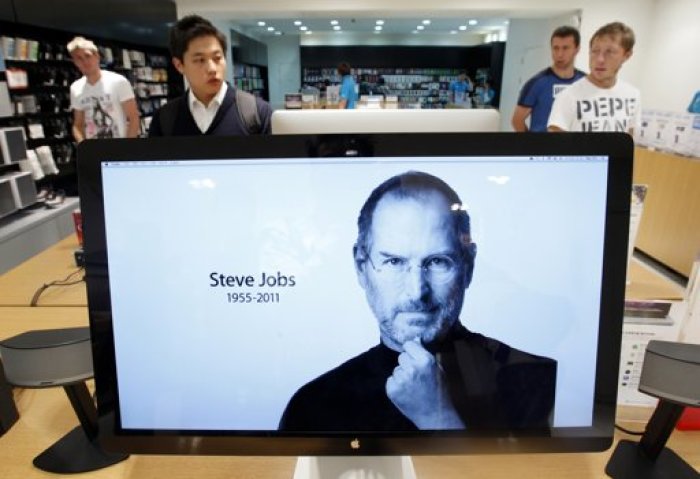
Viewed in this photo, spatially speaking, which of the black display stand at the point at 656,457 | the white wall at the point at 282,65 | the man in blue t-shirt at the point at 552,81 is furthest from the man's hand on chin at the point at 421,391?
the white wall at the point at 282,65

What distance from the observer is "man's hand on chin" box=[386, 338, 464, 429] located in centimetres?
53

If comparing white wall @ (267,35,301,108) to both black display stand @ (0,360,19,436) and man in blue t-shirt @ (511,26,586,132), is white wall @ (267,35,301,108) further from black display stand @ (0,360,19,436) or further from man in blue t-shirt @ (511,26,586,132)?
black display stand @ (0,360,19,436)

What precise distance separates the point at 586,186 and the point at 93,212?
56cm

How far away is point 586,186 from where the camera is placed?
507mm

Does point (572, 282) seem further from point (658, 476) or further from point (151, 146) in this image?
point (151, 146)

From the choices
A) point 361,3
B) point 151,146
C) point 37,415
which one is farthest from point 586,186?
point 361,3

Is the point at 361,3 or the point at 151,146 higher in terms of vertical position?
the point at 361,3

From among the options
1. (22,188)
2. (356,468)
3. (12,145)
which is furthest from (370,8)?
(356,468)

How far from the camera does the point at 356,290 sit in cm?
53

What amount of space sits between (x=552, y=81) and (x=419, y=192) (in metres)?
3.27

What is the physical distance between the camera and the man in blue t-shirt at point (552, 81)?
3.18 m

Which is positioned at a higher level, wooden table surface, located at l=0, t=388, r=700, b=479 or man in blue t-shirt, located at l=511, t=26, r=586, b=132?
man in blue t-shirt, located at l=511, t=26, r=586, b=132

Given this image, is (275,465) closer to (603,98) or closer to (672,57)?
(603,98)

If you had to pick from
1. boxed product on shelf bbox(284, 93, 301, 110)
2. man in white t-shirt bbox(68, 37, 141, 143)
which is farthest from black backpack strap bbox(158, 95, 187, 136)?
boxed product on shelf bbox(284, 93, 301, 110)
